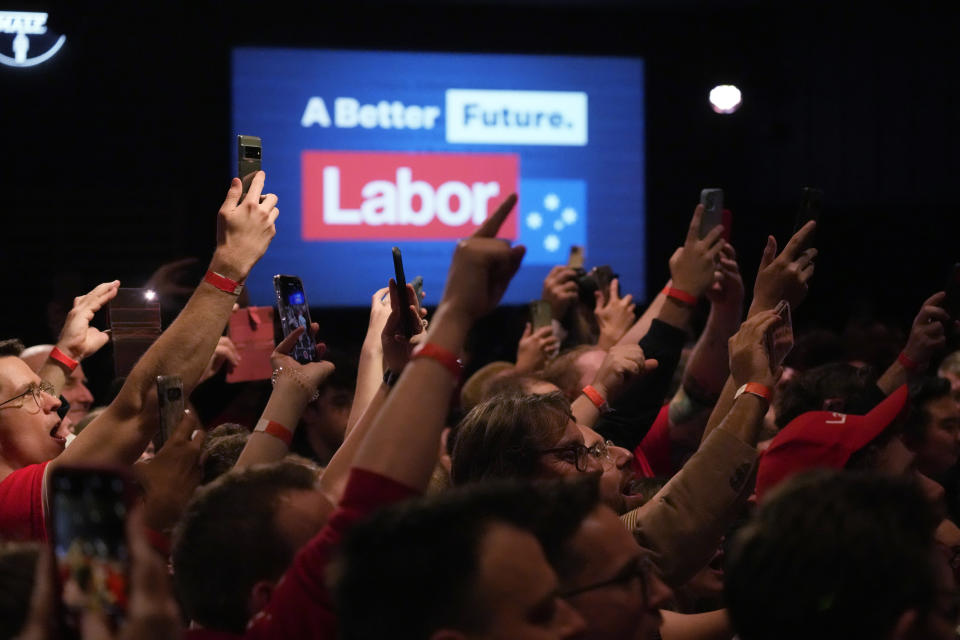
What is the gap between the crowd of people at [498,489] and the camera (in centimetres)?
111

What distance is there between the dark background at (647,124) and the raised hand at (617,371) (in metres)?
4.25

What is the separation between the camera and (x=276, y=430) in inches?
75.5

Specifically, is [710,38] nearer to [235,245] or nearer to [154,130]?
[154,130]

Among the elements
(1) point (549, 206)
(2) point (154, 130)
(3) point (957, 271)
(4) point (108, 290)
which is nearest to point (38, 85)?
(2) point (154, 130)

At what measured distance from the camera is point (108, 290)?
2.92 meters

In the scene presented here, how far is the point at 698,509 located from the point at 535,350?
180 cm

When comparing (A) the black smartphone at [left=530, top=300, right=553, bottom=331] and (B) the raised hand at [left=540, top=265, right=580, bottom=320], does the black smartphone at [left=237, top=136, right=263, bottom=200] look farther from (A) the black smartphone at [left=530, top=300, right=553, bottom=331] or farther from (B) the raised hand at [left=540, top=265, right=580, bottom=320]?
(B) the raised hand at [left=540, top=265, right=580, bottom=320]

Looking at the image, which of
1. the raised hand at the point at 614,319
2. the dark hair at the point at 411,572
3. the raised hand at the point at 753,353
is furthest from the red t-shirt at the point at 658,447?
the dark hair at the point at 411,572

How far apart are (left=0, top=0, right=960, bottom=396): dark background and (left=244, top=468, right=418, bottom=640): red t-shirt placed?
18.3 ft

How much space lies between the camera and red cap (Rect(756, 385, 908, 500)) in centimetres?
228

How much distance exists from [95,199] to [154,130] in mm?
581

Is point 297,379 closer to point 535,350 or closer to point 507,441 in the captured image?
point 507,441

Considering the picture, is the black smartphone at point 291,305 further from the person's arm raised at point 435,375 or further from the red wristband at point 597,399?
the person's arm raised at point 435,375

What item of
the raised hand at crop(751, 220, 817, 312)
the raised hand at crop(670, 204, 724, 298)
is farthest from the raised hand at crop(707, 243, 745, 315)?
the raised hand at crop(751, 220, 817, 312)
